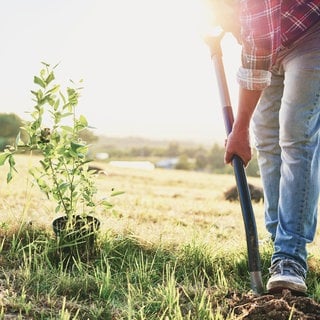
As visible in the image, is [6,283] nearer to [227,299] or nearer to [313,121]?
[227,299]

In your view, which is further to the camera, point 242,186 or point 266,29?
point 242,186

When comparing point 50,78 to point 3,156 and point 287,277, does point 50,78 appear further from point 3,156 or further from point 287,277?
point 287,277

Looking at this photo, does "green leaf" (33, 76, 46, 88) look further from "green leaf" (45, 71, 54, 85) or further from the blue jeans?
the blue jeans

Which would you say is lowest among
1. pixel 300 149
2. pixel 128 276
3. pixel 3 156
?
pixel 128 276

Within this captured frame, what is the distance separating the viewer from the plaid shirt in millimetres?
2711

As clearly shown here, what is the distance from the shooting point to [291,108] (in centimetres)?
290

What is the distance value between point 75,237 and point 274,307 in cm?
125

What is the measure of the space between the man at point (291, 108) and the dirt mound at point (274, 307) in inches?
9.9

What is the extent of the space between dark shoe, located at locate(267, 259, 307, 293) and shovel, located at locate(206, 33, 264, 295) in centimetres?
9

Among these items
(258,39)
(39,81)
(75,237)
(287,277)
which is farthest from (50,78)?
(287,277)

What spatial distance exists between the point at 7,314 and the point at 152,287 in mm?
772

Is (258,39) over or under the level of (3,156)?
over

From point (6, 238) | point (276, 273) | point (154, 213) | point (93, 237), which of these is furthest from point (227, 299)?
point (154, 213)

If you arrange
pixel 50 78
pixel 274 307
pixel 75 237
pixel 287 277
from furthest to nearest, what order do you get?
pixel 75 237
pixel 50 78
pixel 287 277
pixel 274 307
